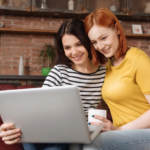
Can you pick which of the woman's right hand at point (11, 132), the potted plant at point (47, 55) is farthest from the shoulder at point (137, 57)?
the potted plant at point (47, 55)

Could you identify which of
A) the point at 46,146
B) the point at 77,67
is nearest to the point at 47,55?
the point at 77,67

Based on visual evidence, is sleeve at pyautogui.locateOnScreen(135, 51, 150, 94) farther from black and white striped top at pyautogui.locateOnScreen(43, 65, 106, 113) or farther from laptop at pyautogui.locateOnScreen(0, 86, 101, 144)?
laptop at pyautogui.locateOnScreen(0, 86, 101, 144)

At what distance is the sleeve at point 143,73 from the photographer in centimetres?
129

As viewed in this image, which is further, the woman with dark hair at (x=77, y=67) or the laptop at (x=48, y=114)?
the woman with dark hair at (x=77, y=67)

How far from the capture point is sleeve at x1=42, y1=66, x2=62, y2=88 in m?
1.53

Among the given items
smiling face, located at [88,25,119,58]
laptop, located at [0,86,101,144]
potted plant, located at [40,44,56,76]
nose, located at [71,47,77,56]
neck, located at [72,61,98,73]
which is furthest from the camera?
potted plant, located at [40,44,56,76]

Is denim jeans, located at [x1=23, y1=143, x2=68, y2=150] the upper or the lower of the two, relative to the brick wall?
lower

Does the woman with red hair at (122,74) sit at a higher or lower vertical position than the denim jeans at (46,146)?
higher

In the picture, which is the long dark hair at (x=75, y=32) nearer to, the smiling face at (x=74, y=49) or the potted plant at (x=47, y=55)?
the smiling face at (x=74, y=49)

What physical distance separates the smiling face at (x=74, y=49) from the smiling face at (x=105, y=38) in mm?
113

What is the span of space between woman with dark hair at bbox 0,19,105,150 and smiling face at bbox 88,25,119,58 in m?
0.10

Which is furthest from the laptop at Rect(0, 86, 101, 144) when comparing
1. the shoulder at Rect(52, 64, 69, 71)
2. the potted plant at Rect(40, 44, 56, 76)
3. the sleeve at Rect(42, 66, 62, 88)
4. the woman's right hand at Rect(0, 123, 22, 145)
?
the potted plant at Rect(40, 44, 56, 76)

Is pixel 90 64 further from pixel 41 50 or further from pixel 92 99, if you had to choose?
pixel 41 50

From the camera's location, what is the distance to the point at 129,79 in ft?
4.53
